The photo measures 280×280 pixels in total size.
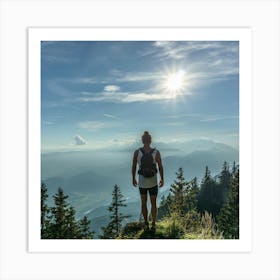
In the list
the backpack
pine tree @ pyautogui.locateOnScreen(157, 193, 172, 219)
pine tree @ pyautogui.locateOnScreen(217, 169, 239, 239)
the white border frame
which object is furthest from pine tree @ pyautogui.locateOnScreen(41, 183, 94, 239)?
pine tree @ pyautogui.locateOnScreen(217, 169, 239, 239)

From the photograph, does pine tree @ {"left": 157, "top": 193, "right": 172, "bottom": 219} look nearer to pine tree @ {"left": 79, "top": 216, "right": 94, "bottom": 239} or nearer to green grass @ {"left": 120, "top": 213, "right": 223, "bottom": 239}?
green grass @ {"left": 120, "top": 213, "right": 223, "bottom": 239}

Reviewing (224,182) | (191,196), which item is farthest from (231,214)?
(191,196)

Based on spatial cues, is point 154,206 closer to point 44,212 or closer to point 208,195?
point 208,195
